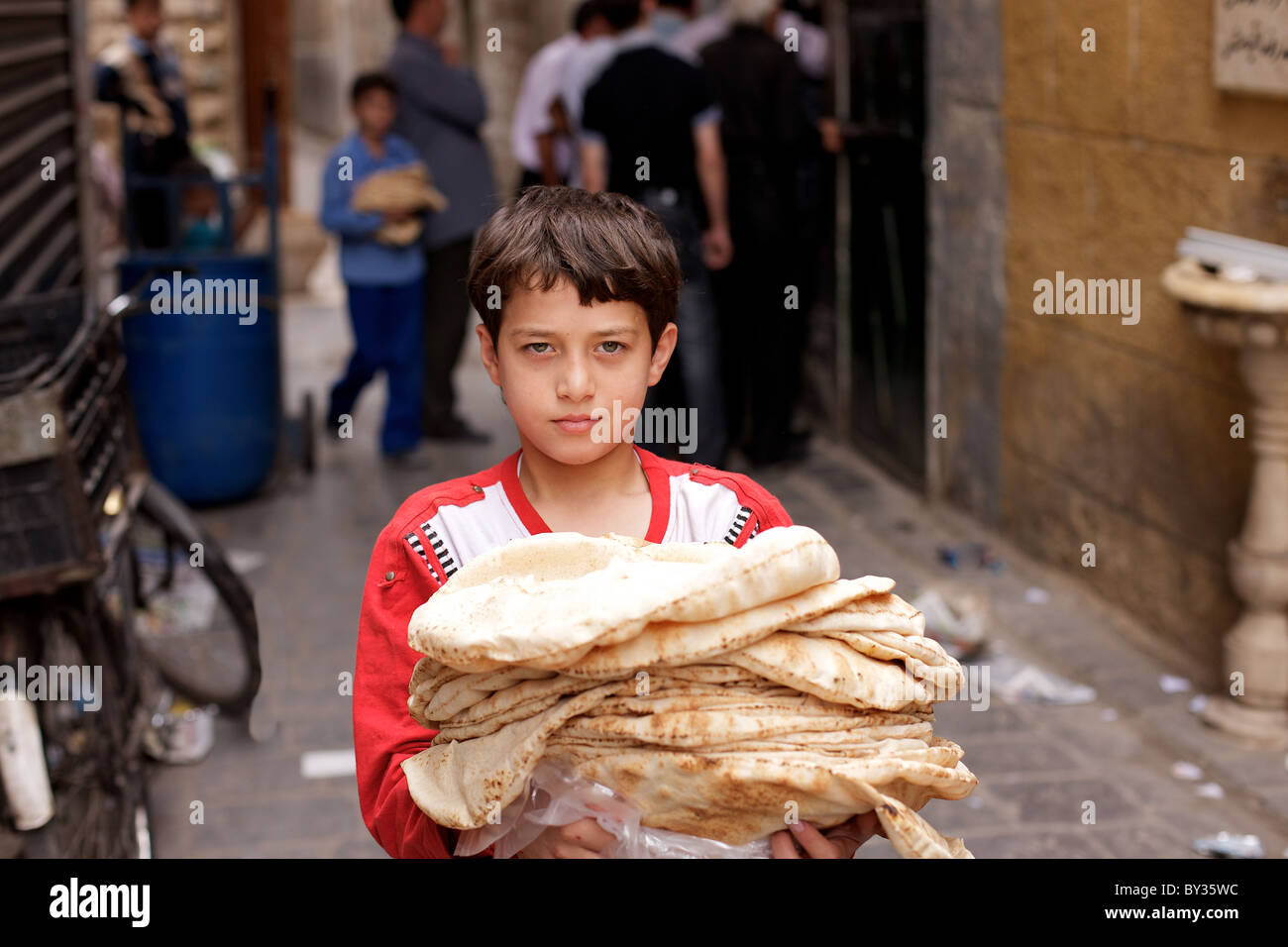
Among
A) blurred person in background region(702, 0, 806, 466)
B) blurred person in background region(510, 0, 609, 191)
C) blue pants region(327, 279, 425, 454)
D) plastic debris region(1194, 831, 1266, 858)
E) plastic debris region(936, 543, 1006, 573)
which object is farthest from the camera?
blurred person in background region(510, 0, 609, 191)

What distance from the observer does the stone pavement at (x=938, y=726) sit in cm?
448

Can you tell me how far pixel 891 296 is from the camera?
305 inches

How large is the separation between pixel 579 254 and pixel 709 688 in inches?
19.4

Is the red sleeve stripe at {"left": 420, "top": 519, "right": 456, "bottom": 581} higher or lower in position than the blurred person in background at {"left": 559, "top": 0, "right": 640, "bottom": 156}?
lower

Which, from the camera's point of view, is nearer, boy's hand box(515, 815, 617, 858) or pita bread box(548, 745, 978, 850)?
pita bread box(548, 745, 978, 850)

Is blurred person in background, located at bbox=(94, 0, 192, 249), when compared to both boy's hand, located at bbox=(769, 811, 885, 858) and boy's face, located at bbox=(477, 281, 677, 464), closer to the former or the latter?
boy's face, located at bbox=(477, 281, 677, 464)

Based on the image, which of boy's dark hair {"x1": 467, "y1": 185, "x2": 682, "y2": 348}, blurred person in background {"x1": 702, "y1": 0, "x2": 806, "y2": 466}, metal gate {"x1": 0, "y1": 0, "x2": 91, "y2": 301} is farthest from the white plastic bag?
blurred person in background {"x1": 702, "y1": 0, "x2": 806, "y2": 466}

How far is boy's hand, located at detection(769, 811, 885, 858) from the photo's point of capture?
1.48 m

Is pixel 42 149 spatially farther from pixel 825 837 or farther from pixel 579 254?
pixel 825 837

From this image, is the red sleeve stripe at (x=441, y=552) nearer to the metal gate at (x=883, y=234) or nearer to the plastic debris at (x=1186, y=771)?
the plastic debris at (x=1186, y=771)

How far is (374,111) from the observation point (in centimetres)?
788

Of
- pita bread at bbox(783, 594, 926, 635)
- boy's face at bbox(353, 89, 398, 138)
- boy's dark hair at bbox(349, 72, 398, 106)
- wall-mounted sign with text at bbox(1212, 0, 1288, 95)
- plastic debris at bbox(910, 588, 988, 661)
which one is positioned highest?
wall-mounted sign with text at bbox(1212, 0, 1288, 95)

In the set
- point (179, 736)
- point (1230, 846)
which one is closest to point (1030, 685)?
point (1230, 846)

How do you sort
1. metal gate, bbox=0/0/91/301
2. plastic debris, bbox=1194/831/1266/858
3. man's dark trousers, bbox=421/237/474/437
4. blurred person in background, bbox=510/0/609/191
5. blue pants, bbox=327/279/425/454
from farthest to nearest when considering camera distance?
blurred person in background, bbox=510/0/609/191 < man's dark trousers, bbox=421/237/474/437 < blue pants, bbox=327/279/425/454 < metal gate, bbox=0/0/91/301 < plastic debris, bbox=1194/831/1266/858
